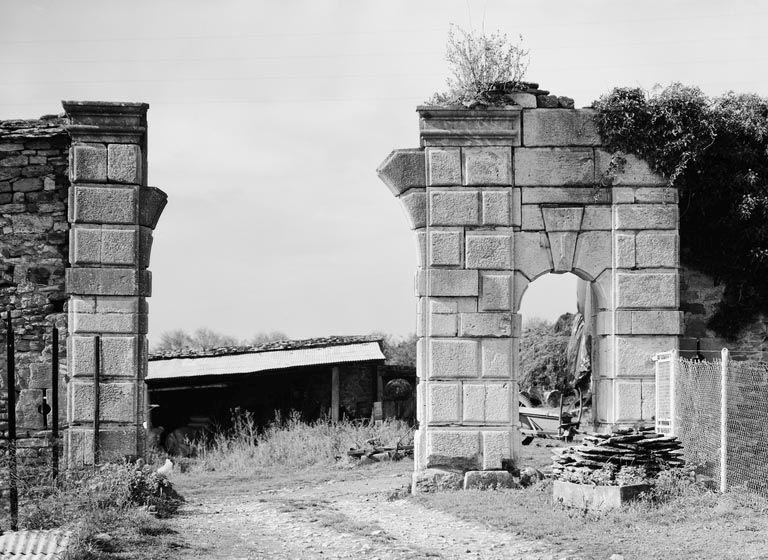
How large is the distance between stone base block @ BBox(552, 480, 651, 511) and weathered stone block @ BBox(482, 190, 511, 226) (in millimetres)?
3356

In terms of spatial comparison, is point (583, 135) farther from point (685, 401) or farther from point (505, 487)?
point (505, 487)

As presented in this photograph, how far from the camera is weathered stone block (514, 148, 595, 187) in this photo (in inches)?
498

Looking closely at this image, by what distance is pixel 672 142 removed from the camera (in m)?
12.6

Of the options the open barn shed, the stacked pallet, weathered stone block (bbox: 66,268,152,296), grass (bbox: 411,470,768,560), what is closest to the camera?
grass (bbox: 411,470,768,560)

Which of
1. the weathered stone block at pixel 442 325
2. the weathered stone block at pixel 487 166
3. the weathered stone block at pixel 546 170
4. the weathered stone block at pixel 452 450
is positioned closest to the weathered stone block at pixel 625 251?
the weathered stone block at pixel 546 170

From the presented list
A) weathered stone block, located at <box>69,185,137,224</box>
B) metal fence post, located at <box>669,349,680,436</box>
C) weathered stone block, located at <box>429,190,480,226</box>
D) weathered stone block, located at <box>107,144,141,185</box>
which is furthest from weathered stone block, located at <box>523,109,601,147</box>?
weathered stone block, located at <box>69,185,137,224</box>

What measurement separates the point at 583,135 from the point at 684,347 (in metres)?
3.02

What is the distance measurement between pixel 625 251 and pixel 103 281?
255 inches

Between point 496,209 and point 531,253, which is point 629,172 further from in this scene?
point 496,209

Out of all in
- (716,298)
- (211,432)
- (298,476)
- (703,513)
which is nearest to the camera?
(703,513)

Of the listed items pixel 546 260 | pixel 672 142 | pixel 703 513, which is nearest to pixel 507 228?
pixel 546 260

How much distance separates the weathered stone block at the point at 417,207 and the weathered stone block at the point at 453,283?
65 cm

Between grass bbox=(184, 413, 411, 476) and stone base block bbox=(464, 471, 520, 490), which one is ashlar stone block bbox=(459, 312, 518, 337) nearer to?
stone base block bbox=(464, 471, 520, 490)

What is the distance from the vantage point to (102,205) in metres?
12.5
